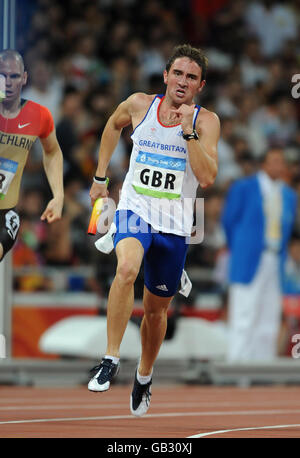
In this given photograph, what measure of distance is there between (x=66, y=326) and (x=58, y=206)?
5.37 metres

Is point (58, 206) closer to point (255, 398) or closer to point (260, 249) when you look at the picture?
point (255, 398)

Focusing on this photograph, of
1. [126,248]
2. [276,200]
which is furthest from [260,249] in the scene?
[126,248]

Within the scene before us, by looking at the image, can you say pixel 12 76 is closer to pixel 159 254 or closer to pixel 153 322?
pixel 159 254

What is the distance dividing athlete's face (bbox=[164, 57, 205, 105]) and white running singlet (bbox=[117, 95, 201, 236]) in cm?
14

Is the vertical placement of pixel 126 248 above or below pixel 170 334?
below

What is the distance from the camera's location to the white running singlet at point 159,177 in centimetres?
841

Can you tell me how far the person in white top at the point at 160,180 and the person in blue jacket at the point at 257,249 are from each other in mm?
5322

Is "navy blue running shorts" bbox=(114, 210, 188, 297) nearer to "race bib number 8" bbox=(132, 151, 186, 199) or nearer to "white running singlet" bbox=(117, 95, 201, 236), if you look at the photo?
"white running singlet" bbox=(117, 95, 201, 236)

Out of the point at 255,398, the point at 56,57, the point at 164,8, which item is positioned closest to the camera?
the point at 255,398

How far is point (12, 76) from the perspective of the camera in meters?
8.73

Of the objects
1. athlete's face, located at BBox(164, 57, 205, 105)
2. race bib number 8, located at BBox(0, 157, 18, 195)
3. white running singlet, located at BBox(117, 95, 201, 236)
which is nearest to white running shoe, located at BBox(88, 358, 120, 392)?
white running singlet, located at BBox(117, 95, 201, 236)

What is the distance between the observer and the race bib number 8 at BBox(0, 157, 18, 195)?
8617 millimetres

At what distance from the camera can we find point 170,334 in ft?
45.7

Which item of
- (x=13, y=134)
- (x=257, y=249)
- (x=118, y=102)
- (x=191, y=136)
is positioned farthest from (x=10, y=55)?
(x=118, y=102)
